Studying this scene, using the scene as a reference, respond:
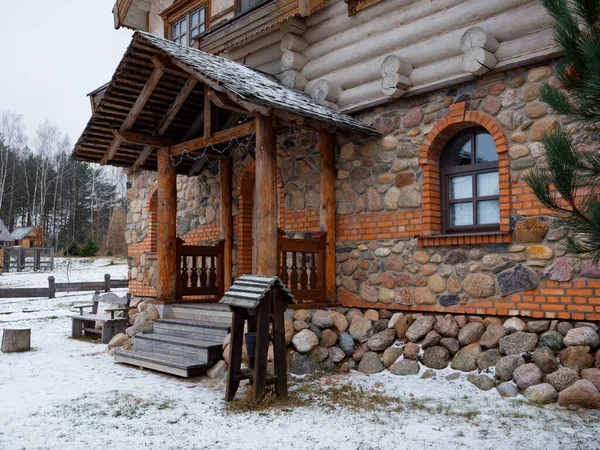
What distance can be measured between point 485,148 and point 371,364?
3.06m

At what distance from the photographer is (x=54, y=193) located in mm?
44250

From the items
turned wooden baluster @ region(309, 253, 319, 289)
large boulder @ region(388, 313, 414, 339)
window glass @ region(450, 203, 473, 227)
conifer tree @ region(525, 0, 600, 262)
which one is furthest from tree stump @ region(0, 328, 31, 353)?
conifer tree @ region(525, 0, 600, 262)

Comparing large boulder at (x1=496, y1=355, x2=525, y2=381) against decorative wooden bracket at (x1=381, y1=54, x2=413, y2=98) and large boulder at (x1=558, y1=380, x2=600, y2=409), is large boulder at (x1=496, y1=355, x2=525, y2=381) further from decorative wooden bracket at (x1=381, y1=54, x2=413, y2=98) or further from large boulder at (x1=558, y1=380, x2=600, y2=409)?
decorative wooden bracket at (x1=381, y1=54, x2=413, y2=98)

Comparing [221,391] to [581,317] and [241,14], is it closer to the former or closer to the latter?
[581,317]

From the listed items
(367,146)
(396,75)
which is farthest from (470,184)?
(396,75)

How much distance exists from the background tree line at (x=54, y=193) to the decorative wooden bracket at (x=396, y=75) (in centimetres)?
3440

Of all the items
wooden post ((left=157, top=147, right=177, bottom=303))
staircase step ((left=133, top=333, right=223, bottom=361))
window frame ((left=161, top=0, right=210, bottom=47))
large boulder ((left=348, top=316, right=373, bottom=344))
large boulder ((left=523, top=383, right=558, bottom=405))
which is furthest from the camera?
window frame ((left=161, top=0, right=210, bottom=47))

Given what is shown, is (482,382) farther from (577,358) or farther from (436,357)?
(577,358)

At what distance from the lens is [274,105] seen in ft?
21.1

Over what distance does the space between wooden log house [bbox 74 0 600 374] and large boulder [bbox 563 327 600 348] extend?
193 millimetres

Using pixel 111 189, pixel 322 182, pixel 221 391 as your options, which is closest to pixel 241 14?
pixel 322 182

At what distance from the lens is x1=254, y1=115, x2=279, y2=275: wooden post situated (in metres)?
7.00

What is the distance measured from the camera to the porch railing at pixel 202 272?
9110 mm

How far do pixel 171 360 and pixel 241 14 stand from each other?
5749 millimetres
